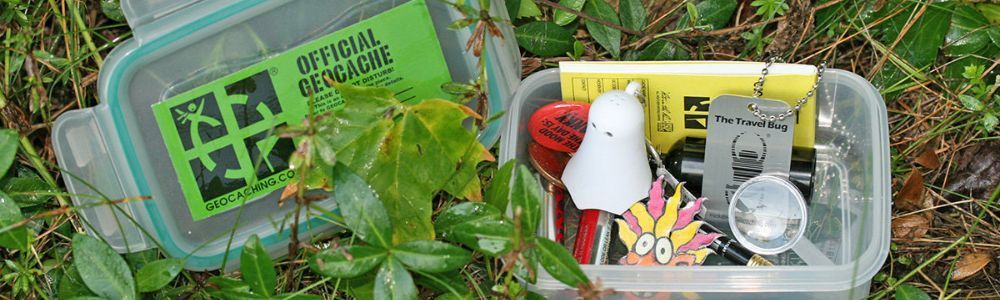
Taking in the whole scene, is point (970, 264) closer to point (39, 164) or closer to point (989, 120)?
point (989, 120)

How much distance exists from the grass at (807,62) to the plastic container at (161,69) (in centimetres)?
9

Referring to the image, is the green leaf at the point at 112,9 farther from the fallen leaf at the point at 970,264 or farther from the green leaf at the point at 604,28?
the fallen leaf at the point at 970,264

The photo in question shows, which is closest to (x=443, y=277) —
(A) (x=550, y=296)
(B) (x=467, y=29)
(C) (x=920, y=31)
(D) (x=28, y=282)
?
(A) (x=550, y=296)

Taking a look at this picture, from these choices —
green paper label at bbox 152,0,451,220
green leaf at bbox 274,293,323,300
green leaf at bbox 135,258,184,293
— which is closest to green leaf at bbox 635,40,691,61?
green paper label at bbox 152,0,451,220

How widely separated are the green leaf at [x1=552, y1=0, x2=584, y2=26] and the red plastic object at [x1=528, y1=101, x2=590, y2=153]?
0.18 meters

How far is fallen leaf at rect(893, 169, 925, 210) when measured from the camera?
1.54m

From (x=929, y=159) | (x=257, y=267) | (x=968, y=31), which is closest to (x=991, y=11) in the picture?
(x=968, y=31)

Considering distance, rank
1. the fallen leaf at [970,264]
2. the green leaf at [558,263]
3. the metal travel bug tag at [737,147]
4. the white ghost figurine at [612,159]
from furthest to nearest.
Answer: the fallen leaf at [970,264], the metal travel bug tag at [737,147], the white ghost figurine at [612,159], the green leaf at [558,263]

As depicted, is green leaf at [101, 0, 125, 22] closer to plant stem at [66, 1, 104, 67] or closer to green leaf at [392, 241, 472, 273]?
plant stem at [66, 1, 104, 67]

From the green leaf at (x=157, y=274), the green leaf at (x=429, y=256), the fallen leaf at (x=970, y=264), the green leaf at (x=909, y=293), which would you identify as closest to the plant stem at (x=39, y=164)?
the green leaf at (x=157, y=274)

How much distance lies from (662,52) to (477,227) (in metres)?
0.48

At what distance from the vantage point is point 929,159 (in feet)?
5.15

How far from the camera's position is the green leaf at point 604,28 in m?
1.56

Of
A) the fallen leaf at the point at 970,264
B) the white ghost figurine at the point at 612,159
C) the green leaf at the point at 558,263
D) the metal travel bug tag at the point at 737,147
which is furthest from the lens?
the fallen leaf at the point at 970,264
